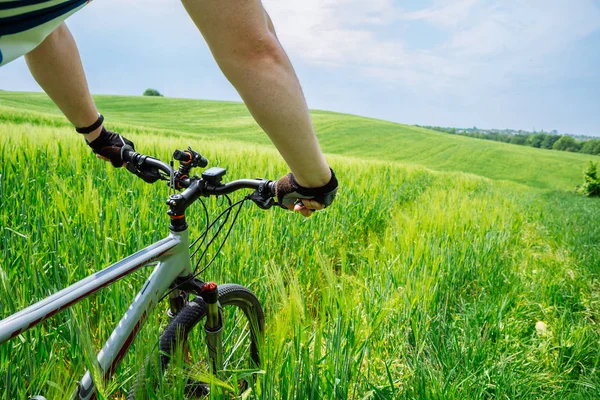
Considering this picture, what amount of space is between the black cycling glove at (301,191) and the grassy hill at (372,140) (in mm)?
31765

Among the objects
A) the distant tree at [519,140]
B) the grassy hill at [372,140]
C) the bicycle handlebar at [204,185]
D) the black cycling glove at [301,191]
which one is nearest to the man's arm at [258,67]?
the black cycling glove at [301,191]

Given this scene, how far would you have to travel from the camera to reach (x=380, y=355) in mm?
1489

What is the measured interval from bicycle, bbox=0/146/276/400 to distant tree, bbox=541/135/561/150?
309 ft

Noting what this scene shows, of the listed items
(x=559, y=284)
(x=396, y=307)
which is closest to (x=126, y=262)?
(x=396, y=307)

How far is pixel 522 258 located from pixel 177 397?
3196mm

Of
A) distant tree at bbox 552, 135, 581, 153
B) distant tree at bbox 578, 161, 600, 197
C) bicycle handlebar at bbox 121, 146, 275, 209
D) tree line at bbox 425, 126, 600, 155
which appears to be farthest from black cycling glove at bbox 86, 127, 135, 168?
distant tree at bbox 552, 135, 581, 153

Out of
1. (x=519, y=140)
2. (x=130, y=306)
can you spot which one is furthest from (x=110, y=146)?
(x=519, y=140)

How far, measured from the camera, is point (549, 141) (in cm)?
7950

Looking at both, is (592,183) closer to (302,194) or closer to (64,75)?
(302,194)

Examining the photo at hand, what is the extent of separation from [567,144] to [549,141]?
4732 millimetres

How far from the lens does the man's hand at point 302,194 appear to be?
91 centimetres

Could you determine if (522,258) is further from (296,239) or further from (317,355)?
(317,355)

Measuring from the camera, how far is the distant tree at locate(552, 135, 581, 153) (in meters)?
73.9

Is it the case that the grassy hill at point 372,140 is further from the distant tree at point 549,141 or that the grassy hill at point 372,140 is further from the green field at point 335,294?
the distant tree at point 549,141
